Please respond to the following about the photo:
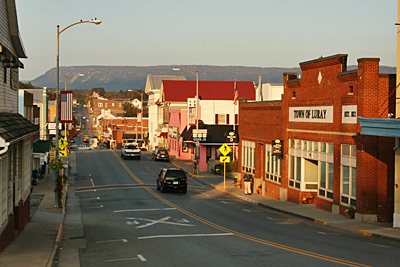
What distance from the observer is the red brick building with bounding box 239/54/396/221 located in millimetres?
20797

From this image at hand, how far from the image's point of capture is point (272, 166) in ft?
104

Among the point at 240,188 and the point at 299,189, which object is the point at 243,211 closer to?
the point at 299,189

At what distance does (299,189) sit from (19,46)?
55.4 ft

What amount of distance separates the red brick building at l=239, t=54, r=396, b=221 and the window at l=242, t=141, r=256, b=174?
825 mm

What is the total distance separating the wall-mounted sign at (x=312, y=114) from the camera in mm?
24438

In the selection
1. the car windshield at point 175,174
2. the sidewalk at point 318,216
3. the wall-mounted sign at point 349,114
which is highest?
the wall-mounted sign at point 349,114

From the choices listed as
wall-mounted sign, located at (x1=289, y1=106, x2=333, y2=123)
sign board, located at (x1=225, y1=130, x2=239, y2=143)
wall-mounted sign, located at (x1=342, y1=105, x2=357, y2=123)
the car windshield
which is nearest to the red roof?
sign board, located at (x1=225, y1=130, x2=239, y2=143)

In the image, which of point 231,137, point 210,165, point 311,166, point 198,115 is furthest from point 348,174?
point 198,115

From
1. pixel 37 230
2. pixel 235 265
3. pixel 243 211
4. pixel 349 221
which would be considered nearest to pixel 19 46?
pixel 37 230

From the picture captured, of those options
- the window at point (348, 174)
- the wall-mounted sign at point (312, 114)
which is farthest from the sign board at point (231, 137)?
the window at point (348, 174)

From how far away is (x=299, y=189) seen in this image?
2745cm

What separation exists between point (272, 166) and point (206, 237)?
15298mm

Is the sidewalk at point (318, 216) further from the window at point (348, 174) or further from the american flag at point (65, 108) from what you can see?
the american flag at point (65, 108)

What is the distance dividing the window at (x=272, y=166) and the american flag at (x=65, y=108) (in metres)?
13.6
